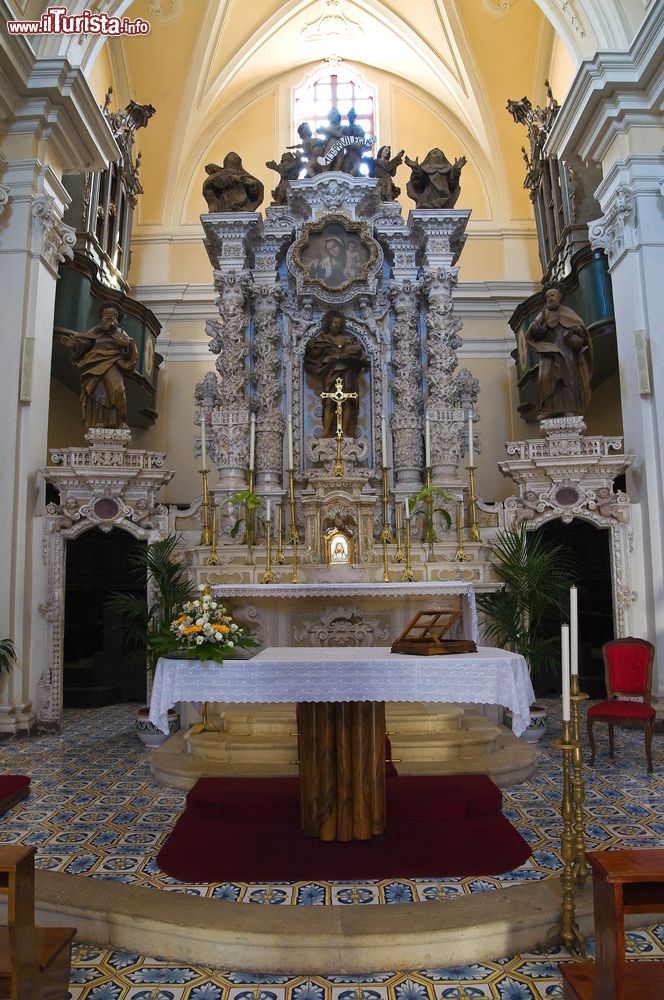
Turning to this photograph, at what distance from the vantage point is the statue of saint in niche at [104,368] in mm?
9641

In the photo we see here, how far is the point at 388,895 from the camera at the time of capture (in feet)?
12.5

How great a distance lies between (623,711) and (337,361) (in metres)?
6.26

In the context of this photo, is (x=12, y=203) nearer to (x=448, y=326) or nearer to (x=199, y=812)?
(x=448, y=326)

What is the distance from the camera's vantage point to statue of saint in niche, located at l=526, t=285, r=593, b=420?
967cm

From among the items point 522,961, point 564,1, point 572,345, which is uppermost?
point 564,1

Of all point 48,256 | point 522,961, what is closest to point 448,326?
point 48,256

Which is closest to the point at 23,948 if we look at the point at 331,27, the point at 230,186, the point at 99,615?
the point at 99,615

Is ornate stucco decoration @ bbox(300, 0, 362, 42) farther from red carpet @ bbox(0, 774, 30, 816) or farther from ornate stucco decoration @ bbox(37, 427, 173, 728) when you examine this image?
red carpet @ bbox(0, 774, 30, 816)

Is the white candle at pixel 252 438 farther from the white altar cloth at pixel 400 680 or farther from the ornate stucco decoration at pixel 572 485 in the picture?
the white altar cloth at pixel 400 680

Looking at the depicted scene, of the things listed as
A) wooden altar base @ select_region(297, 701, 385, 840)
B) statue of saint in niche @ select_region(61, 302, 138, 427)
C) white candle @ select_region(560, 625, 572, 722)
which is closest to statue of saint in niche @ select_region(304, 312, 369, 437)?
statue of saint in niche @ select_region(61, 302, 138, 427)

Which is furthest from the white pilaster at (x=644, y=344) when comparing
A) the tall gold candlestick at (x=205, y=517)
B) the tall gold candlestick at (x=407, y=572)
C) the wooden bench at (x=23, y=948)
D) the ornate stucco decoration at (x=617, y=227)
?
the wooden bench at (x=23, y=948)

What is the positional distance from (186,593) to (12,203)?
5.33m

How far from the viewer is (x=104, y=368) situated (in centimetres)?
971

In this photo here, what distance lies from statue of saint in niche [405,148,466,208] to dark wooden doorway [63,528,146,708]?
670 cm
